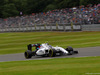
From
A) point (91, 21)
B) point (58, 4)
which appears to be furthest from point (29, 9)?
point (91, 21)

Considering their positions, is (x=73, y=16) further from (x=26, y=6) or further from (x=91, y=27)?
(x=26, y=6)

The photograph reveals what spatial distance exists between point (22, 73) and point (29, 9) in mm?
88721

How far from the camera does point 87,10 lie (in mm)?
39125

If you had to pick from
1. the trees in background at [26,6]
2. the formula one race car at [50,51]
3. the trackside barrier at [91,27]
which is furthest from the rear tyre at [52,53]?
the trees in background at [26,6]

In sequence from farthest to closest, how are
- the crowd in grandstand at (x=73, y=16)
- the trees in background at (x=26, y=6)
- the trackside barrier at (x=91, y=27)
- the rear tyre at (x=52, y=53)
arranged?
the trees in background at (x=26, y=6)
the crowd in grandstand at (x=73, y=16)
the trackside barrier at (x=91, y=27)
the rear tyre at (x=52, y=53)

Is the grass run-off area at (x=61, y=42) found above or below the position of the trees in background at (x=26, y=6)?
below

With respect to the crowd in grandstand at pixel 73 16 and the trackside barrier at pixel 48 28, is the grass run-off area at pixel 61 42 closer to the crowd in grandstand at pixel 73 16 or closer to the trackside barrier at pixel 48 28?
the crowd in grandstand at pixel 73 16

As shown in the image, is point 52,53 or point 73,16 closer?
point 52,53

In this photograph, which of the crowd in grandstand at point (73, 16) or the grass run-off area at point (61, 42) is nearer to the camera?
the grass run-off area at point (61, 42)

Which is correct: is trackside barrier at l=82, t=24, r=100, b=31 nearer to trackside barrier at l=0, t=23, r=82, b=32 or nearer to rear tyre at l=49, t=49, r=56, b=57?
Answer: trackside barrier at l=0, t=23, r=82, b=32

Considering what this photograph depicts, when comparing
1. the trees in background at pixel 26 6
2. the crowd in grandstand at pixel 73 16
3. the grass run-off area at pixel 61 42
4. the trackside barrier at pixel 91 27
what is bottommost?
the grass run-off area at pixel 61 42

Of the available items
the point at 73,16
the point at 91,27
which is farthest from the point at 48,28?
the point at 91,27

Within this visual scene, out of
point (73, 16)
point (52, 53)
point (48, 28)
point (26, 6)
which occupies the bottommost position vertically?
point (48, 28)

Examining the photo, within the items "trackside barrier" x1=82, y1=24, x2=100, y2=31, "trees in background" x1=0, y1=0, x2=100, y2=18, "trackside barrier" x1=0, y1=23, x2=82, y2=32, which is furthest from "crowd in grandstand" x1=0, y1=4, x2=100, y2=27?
"trees in background" x1=0, y1=0, x2=100, y2=18
